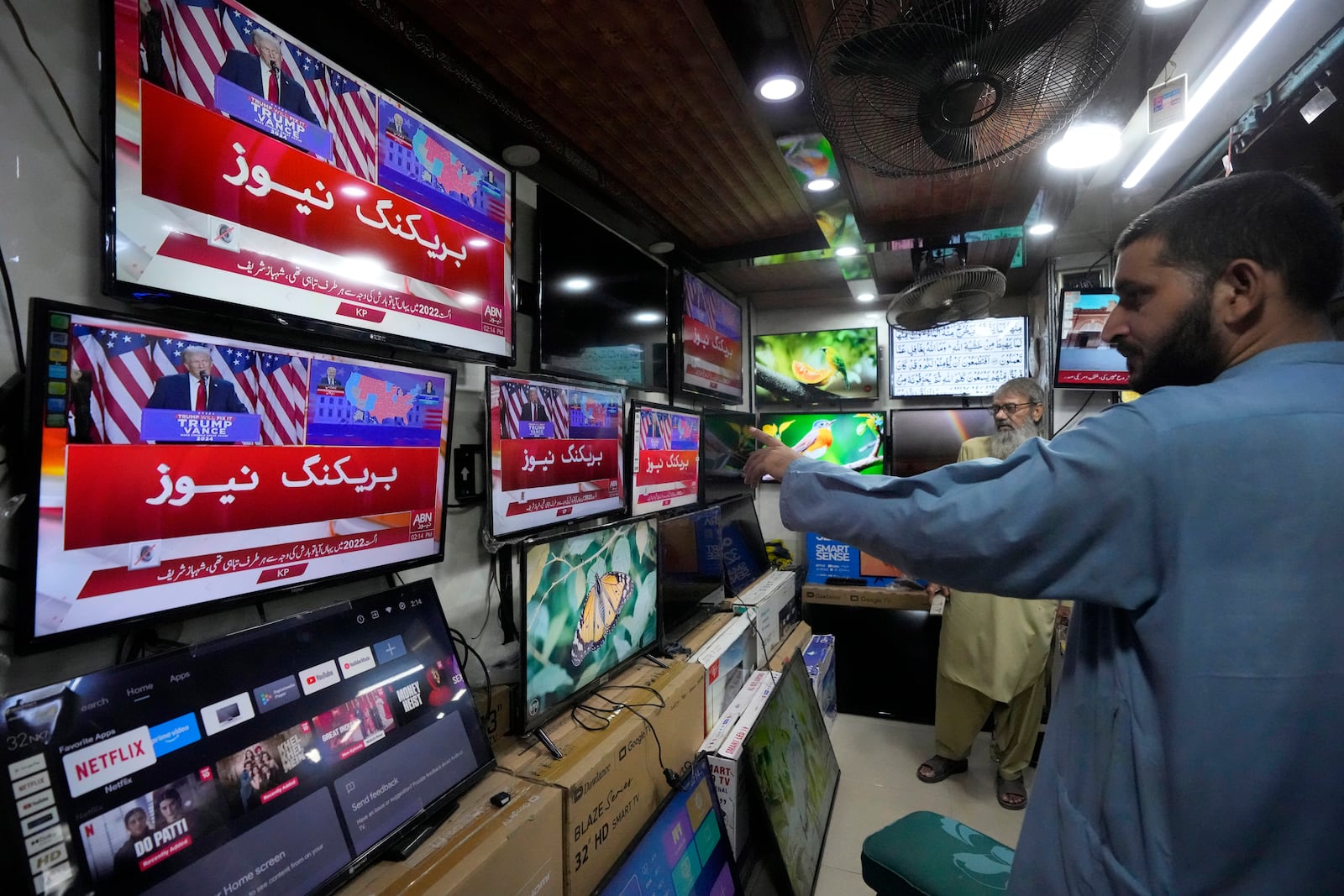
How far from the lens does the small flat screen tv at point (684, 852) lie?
1502 millimetres

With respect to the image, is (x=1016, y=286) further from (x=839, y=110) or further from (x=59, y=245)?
(x=59, y=245)

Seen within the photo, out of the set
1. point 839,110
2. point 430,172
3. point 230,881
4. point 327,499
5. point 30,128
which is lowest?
point 230,881

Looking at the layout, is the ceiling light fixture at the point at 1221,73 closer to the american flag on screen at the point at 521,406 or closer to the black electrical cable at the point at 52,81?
the american flag on screen at the point at 521,406

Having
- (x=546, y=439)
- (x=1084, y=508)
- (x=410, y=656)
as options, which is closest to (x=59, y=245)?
(x=410, y=656)

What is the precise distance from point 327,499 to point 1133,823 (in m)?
1.56

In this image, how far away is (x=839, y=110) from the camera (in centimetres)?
160

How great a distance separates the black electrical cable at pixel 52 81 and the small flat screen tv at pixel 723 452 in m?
2.54

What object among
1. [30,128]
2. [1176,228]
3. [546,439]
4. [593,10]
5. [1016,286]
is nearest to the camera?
[1176,228]

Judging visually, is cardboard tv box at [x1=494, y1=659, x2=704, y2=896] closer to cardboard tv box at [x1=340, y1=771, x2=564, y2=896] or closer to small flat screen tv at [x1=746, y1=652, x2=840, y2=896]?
cardboard tv box at [x1=340, y1=771, x2=564, y2=896]

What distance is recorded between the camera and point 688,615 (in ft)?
8.42

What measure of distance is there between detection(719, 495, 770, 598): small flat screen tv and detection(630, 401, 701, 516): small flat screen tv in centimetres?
25

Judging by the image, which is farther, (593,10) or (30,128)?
(593,10)

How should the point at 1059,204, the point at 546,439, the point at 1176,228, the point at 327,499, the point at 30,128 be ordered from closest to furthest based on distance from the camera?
the point at 1176,228
the point at 30,128
the point at 327,499
the point at 546,439
the point at 1059,204

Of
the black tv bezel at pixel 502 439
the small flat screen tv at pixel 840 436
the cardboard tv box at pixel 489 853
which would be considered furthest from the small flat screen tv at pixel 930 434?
the cardboard tv box at pixel 489 853
